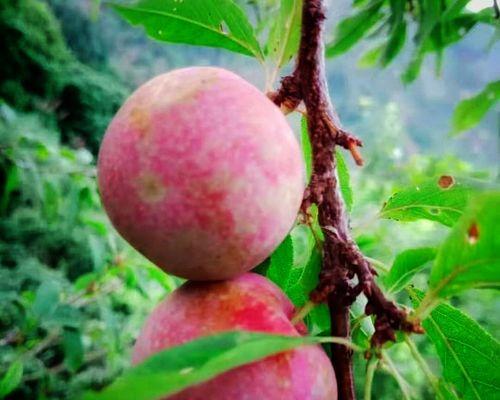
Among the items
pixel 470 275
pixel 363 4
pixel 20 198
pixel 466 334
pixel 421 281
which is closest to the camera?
pixel 470 275

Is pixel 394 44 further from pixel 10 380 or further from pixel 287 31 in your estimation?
pixel 10 380

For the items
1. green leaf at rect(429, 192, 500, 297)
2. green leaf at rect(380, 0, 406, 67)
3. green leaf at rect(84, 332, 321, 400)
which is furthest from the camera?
green leaf at rect(380, 0, 406, 67)

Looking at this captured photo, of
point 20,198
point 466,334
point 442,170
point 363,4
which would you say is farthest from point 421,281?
point 20,198

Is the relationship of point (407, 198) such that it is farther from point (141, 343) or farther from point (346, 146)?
point (141, 343)

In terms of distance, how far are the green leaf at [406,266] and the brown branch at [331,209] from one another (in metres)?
0.06

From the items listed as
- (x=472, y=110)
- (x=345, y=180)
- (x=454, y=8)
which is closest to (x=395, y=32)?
(x=454, y=8)

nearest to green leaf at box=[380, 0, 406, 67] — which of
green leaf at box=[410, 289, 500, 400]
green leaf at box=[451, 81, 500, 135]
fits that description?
green leaf at box=[451, 81, 500, 135]

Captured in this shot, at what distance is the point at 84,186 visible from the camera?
1834 millimetres

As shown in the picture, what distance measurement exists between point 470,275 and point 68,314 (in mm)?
1347

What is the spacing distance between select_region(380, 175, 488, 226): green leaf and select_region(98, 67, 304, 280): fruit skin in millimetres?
279

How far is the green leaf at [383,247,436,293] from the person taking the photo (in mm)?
673

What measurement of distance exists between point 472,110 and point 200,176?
1502 millimetres

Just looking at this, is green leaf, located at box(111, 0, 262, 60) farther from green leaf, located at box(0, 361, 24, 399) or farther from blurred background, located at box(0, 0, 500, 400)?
green leaf, located at box(0, 361, 24, 399)

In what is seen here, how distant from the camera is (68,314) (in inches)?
64.2
